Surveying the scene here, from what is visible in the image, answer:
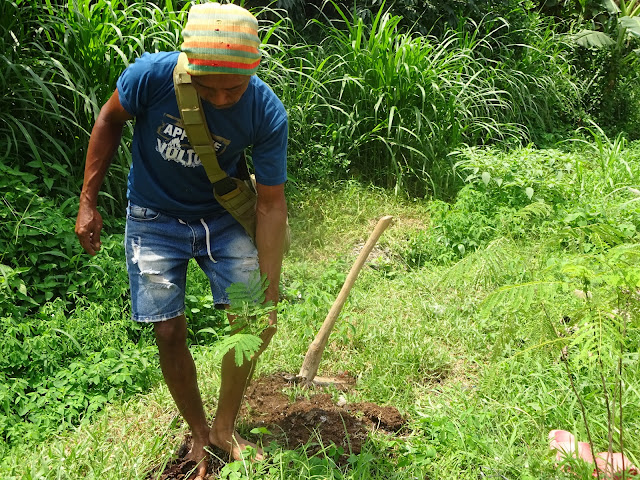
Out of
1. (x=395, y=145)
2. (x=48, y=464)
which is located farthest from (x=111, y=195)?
(x=395, y=145)

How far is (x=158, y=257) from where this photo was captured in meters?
2.43

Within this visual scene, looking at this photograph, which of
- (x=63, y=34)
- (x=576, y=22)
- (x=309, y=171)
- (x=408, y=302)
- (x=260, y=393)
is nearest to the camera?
(x=260, y=393)

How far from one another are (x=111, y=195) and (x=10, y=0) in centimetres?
136

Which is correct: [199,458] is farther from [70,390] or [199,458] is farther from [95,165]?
[95,165]

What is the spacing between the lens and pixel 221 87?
216 centimetres

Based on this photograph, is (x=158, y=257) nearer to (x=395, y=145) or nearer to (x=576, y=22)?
(x=395, y=145)

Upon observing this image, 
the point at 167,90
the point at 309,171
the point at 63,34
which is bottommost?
the point at 309,171

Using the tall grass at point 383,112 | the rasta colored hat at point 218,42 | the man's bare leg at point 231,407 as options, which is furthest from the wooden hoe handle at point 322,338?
the tall grass at point 383,112

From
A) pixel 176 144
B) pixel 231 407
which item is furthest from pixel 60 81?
pixel 231 407

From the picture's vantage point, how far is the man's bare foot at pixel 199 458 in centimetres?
256

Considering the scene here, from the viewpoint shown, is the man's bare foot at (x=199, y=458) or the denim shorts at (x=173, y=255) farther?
the man's bare foot at (x=199, y=458)

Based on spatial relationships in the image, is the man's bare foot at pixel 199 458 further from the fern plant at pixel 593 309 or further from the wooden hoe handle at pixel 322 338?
the fern plant at pixel 593 309

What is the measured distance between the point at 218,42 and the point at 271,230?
2.33 feet

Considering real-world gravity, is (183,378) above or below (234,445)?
above
